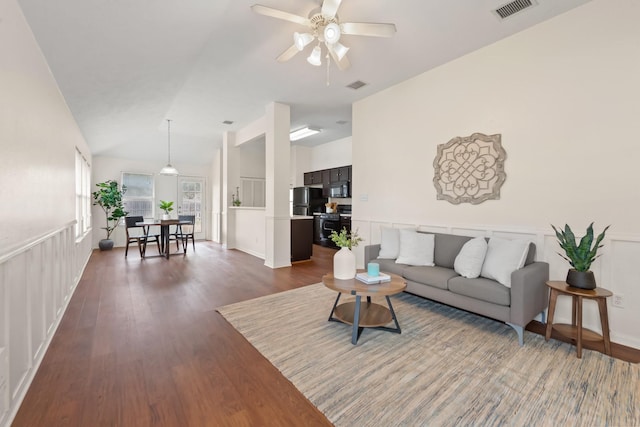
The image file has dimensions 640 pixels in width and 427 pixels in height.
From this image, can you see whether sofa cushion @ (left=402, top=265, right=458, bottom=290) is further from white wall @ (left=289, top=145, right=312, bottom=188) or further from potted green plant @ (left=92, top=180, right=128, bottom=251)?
potted green plant @ (left=92, top=180, right=128, bottom=251)

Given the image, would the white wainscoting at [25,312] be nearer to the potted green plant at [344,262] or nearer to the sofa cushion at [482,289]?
the potted green plant at [344,262]

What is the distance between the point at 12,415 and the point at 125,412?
59 centimetres

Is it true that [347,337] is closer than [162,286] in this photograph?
Yes

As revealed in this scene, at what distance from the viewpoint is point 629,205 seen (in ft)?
7.46

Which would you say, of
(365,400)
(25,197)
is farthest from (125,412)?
(25,197)

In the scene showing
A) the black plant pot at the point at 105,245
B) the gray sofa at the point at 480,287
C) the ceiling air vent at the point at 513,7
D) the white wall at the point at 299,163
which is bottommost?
the black plant pot at the point at 105,245

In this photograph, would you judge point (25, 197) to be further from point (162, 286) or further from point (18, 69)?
point (162, 286)

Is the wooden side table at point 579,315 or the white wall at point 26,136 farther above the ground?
the white wall at point 26,136

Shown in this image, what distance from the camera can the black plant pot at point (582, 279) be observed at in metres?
2.15

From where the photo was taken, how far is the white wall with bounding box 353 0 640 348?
2.29 meters

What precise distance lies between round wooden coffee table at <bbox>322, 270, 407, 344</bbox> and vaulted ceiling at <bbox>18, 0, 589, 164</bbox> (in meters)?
2.54

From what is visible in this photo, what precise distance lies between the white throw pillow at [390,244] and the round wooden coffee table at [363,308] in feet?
2.85

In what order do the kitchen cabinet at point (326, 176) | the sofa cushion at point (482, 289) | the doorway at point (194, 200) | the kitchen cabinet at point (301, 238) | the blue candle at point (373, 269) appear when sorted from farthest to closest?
the doorway at point (194, 200) → the kitchen cabinet at point (326, 176) → the kitchen cabinet at point (301, 238) → the blue candle at point (373, 269) → the sofa cushion at point (482, 289)

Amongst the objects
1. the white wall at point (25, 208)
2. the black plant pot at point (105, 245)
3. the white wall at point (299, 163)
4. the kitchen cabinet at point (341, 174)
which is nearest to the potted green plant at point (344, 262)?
the white wall at point (25, 208)
